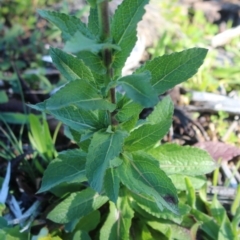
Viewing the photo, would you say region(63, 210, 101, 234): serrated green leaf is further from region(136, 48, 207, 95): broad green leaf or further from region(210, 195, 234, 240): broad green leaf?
region(136, 48, 207, 95): broad green leaf

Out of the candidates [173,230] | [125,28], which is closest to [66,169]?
[173,230]

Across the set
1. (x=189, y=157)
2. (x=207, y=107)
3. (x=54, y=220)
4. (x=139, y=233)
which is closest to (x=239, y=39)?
(x=207, y=107)

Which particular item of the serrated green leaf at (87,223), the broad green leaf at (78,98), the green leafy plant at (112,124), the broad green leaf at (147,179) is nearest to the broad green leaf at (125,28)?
Result: the green leafy plant at (112,124)

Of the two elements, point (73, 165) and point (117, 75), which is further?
point (73, 165)

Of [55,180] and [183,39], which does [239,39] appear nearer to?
[183,39]

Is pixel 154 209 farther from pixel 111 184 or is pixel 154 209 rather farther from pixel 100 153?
pixel 100 153

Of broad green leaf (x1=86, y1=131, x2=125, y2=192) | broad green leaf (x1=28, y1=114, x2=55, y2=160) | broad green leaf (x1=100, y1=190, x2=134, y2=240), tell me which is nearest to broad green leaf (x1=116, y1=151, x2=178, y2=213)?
broad green leaf (x1=86, y1=131, x2=125, y2=192)
